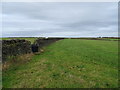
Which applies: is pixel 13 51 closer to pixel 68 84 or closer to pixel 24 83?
pixel 24 83

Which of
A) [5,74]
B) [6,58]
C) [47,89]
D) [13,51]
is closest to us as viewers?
[47,89]

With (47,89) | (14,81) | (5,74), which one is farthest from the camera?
(5,74)

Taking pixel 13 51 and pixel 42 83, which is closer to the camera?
pixel 42 83

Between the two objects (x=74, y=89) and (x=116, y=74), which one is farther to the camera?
(x=116, y=74)

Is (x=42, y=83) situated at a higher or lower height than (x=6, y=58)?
lower

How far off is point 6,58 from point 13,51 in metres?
1.75

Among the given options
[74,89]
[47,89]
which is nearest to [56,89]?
[47,89]

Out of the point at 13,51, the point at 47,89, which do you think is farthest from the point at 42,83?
the point at 13,51

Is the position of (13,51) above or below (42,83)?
above

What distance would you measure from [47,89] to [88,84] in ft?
6.36

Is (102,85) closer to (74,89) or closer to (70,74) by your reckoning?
(74,89)

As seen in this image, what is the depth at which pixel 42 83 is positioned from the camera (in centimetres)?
710

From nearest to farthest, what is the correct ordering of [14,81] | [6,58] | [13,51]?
[14,81]
[6,58]
[13,51]

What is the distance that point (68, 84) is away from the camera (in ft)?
22.8
